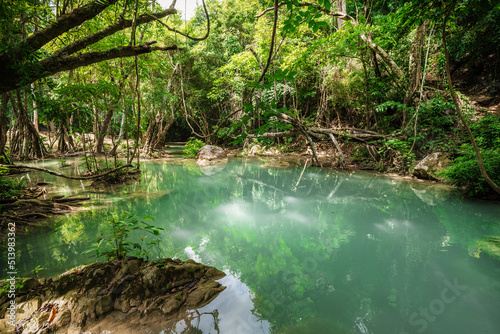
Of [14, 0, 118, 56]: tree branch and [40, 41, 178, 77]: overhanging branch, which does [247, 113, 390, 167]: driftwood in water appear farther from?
[14, 0, 118, 56]: tree branch

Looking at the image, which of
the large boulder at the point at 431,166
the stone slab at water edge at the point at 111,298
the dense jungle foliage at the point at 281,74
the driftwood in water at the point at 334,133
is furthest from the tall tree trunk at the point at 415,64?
the stone slab at water edge at the point at 111,298

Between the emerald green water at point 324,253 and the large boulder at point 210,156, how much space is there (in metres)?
5.74

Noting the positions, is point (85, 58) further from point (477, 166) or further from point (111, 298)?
point (477, 166)

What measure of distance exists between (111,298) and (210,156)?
1012 cm

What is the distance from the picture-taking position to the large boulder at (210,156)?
1137 cm

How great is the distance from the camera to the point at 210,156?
38.5 ft

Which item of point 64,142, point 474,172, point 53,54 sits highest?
point 53,54

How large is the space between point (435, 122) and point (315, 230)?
6.25 m

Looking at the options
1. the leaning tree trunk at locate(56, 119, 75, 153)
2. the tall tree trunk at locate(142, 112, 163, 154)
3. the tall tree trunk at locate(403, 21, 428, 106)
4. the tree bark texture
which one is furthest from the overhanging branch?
the leaning tree trunk at locate(56, 119, 75, 153)

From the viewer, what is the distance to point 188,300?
74.6 inches

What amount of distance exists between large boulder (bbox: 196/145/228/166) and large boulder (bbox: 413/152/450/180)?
8.03m

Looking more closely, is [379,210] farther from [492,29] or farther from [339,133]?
[492,29]

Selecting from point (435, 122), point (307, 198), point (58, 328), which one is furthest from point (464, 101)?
point (58, 328)

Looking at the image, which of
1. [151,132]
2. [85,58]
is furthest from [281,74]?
[151,132]
